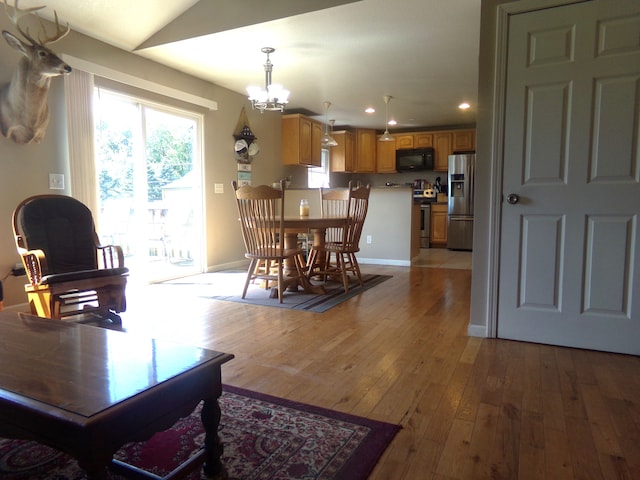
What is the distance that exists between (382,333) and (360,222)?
5.36ft

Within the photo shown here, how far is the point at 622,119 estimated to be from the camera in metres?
2.29

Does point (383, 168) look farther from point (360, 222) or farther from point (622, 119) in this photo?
point (622, 119)

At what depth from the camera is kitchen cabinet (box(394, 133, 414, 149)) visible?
8164mm

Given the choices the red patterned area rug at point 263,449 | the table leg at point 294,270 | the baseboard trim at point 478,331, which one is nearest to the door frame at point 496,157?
the baseboard trim at point 478,331

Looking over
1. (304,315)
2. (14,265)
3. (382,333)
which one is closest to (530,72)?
(382,333)

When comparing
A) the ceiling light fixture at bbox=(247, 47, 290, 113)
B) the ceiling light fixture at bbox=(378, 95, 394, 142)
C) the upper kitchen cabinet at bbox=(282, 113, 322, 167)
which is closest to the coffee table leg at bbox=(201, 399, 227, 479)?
the ceiling light fixture at bbox=(247, 47, 290, 113)

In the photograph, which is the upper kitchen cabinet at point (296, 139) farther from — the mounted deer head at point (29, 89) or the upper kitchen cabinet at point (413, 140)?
the mounted deer head at point (29, 89)

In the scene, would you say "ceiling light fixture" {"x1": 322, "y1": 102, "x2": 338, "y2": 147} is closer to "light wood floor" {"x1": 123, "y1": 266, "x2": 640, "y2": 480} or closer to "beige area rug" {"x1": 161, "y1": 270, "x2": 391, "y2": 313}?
"beige area rug" {"x1": 161, "y1": 270, "x2": 391, "y2": 313}

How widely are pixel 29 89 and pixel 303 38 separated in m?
2.21

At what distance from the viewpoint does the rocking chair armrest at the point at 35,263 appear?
2.59 metres

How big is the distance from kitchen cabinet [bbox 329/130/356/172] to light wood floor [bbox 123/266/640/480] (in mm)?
4922

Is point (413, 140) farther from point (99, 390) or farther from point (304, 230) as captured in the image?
point (99, 390)

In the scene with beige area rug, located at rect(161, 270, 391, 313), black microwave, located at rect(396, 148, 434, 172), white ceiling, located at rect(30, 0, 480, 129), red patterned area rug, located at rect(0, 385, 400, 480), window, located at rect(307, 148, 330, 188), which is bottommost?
beige area rug, located at rect(161, 270, 391, 313)

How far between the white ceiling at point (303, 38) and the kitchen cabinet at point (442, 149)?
2.47m
